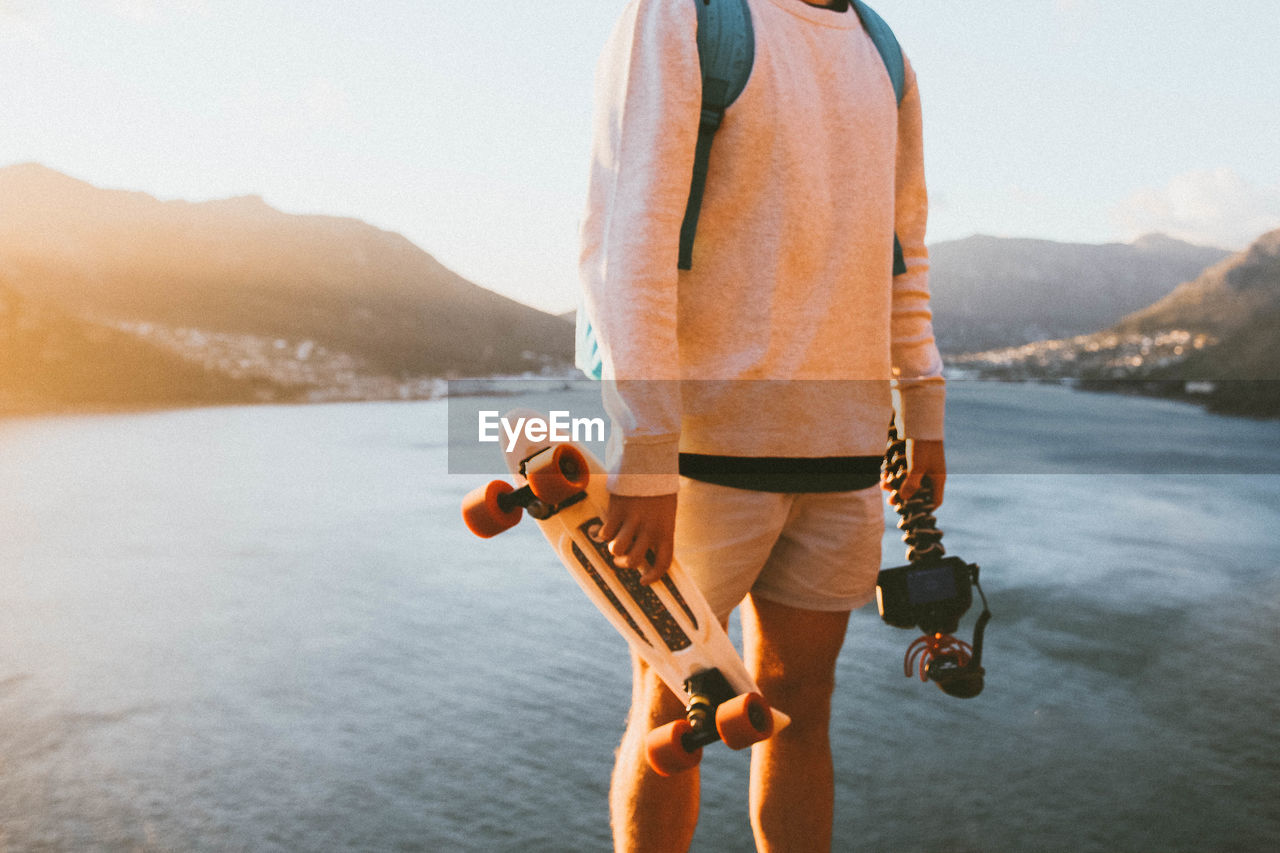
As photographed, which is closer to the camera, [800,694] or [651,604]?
[651,604]

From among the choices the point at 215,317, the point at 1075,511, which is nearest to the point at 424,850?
the point at 1075,511

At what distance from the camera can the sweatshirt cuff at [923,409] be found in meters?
1.12

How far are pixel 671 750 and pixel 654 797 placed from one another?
140mm

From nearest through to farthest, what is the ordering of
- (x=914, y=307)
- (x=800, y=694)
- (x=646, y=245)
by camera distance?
(x=646, y=245)
(x=800, y=694)
(x=914, y=307)

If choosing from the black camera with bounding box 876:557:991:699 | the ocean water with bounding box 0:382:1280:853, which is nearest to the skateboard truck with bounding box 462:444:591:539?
the black camera with bounding box 876:557:991:699

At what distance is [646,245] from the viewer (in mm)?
783

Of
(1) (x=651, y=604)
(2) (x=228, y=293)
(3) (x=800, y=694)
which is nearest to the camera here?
(1) (x=651, y=604)

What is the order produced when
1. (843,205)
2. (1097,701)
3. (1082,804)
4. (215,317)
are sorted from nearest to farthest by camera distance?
(843,205)
(1082,804)
(1097,701)
(215,317)

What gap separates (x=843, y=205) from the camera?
3.03ft

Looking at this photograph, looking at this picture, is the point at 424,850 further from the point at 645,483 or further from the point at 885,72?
the point at 885,72

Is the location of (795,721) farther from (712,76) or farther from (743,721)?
(712,76)

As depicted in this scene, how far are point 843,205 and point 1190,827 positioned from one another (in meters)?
1.31

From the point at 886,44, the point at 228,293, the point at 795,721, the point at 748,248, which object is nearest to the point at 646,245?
the point at 748,248

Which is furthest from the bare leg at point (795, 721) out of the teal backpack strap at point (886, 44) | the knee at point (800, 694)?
the teal backpack strap at point (886, 44)
